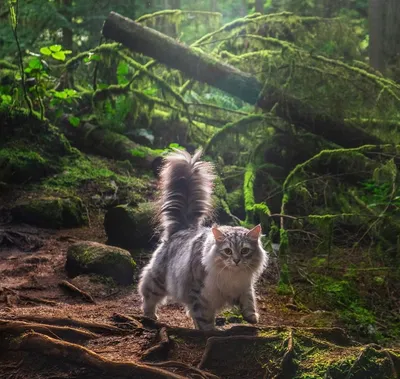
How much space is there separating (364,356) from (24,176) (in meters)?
6.73

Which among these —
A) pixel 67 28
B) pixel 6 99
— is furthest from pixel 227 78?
pixel 67 28

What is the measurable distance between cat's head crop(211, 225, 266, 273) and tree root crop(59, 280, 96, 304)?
206 centimetres

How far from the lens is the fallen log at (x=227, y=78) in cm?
908

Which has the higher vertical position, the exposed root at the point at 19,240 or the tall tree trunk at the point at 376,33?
the tall tree trunk at the point at 376,33

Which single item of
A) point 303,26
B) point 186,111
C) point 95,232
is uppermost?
point 303,26

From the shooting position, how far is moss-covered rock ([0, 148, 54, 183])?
8.82 m

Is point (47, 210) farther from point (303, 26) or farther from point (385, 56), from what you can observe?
point (385, 56)

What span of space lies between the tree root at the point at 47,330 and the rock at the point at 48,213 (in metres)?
4.12

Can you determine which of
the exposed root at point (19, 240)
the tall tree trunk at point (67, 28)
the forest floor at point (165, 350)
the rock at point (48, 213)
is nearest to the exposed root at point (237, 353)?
the forest floor at point (165, 350)

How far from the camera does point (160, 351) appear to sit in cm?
392

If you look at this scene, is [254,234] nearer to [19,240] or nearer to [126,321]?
[126,321]

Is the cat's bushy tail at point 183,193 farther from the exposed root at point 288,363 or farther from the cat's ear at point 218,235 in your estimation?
the exposed root at point 288,363

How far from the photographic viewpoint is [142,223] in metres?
7.48

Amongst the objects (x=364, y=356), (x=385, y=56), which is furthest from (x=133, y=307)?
(x=385, y=56)
